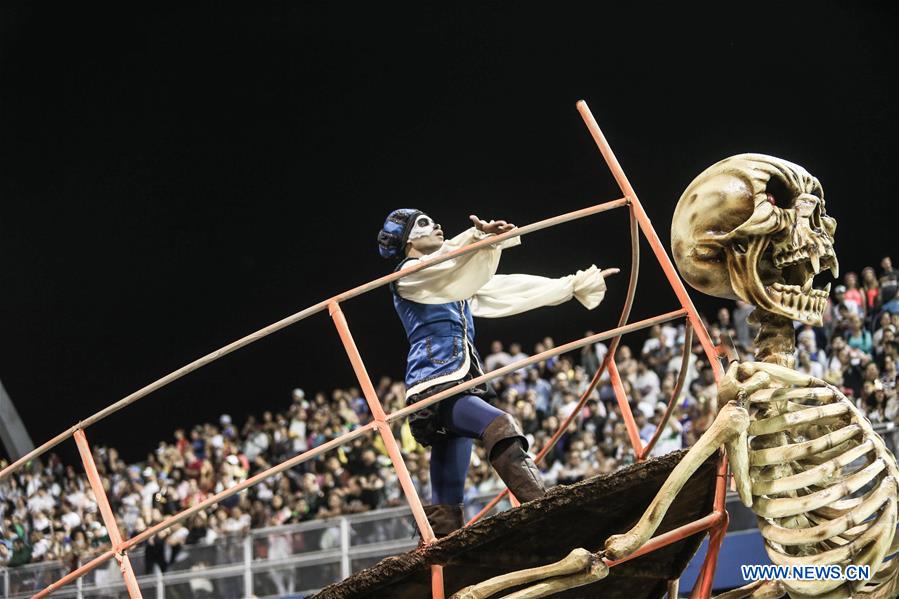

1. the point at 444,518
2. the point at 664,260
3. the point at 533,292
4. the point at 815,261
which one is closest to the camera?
the point at 815,261

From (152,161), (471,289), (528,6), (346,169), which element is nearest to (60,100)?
(152,161)

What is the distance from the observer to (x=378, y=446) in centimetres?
1038

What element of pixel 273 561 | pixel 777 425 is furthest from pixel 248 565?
pixel 777 425

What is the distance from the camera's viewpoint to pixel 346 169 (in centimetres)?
1448

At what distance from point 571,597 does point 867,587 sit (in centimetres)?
91

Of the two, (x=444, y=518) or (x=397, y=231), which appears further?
(x=397, y=231)

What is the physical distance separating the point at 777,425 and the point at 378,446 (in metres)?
7.07

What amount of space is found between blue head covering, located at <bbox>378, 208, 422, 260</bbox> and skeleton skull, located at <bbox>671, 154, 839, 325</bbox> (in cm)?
118

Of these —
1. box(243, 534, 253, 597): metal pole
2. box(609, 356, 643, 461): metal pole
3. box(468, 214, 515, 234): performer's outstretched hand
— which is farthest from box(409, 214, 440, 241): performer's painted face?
box(243, 534, 253, 597): metal pole

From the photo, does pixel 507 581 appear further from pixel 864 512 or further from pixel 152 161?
pixel 152 161

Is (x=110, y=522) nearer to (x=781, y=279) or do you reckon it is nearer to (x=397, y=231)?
(x=397, y=231)

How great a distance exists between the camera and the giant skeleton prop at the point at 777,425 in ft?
11.3

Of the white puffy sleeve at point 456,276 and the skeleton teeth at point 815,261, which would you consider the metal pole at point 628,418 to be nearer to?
the white puffy sleeve at point 456,276

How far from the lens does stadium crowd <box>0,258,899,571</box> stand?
29.3ft
